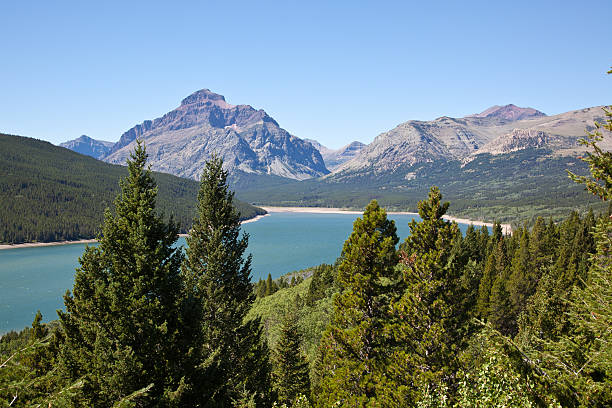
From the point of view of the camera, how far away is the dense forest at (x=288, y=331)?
8.48m

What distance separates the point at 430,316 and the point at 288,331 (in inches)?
596

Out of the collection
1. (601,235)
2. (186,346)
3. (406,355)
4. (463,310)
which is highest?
(601,235)

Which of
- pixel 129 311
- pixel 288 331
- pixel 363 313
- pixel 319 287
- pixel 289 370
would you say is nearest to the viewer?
pixel 129 311

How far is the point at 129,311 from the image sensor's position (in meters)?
11.9

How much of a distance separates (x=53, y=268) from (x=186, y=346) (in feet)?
466

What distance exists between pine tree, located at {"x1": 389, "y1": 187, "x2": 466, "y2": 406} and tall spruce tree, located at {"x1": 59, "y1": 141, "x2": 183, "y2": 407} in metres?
10.2

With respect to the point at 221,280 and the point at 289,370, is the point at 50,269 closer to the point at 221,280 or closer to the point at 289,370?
the point at 289,370

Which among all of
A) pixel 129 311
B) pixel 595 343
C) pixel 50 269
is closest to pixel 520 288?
pixel 595 343

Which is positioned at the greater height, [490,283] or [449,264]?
[449,264]

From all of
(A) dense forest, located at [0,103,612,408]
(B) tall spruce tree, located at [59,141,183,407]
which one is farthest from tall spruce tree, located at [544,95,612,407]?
(B) tall spruce tree, located at [59,141,183,407]

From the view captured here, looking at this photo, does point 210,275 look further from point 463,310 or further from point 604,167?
point 604,167

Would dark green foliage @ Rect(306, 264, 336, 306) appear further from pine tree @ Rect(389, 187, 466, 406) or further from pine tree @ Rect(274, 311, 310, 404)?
pine tree @ Rect(389, 187, 466, 406)

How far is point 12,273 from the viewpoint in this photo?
387 feet

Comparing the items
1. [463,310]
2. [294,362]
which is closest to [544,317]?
[463,310]
